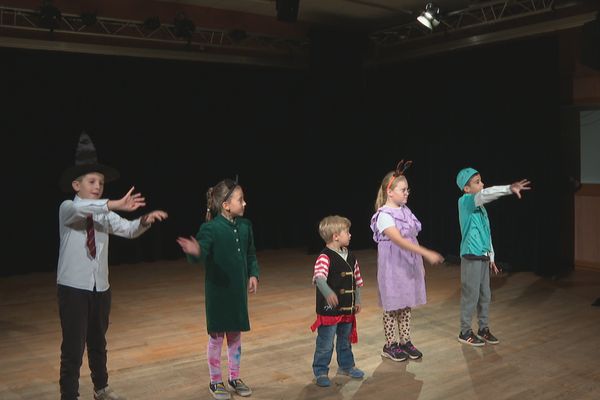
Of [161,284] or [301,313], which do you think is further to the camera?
[161,284]

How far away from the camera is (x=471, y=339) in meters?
4.21

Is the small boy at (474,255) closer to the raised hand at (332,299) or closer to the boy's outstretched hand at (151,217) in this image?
the raised hand at (332,299)

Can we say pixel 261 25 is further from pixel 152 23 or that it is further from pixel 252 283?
pixel 252 283

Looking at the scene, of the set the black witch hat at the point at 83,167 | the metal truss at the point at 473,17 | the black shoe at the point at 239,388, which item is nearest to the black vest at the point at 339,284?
the black shoe at the point at 239,388

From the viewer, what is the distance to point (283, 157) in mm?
9258

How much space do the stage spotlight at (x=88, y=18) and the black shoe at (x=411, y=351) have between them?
A: 15.8 feet

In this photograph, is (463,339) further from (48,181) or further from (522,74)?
(48,181)

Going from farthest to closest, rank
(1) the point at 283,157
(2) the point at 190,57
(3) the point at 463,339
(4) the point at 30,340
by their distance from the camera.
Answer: (1) the point at 283,157 < (2) the point at 190,57 < (4) the point at 30,340 < (3) the point at 463,339

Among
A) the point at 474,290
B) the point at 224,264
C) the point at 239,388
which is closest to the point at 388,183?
the point at 474,290

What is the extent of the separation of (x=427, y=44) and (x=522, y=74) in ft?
5.32

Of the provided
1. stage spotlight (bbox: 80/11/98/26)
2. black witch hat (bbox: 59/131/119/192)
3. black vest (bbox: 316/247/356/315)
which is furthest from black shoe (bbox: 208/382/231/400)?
stage spotlight (bbox: 80/11/98/26)

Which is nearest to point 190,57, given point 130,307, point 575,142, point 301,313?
point 130,307

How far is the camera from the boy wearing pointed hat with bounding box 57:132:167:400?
9.44 ft

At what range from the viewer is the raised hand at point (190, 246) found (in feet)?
9.32
